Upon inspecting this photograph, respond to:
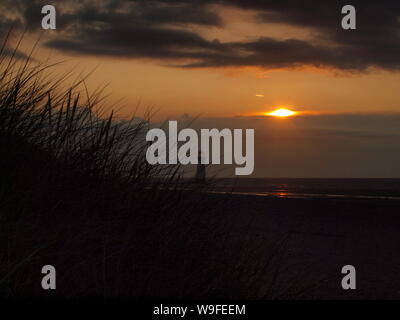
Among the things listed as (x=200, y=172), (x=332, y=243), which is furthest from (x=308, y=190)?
(x=200, y=172)

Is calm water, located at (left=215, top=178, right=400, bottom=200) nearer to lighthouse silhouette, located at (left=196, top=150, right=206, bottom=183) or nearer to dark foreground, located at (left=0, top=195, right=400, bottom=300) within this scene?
lighthouse silhouette, located at (left=196, top=150, right=206, bottom=183)

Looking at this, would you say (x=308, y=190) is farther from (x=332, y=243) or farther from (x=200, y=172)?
(x=200, y=172)

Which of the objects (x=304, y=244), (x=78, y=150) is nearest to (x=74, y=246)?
(x=78, y=150)

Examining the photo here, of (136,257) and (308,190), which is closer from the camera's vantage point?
(136,257)

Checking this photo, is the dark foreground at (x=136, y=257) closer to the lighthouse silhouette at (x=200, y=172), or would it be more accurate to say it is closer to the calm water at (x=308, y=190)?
the lighthouse silhouette at (x=200, y=172)

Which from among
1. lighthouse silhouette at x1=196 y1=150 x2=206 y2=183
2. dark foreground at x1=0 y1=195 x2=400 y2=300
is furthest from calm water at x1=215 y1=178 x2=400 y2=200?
dark foreground at x1=0 y1=195 x2=400 y2=300

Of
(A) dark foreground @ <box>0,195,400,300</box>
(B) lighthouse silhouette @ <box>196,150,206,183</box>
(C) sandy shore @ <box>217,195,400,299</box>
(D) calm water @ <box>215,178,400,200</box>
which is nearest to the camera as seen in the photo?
(A) dark foreground @ <box>0,195,400,300</box>

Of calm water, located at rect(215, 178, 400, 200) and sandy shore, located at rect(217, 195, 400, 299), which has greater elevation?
calm water, located at rect(215, 178, 400, 200)

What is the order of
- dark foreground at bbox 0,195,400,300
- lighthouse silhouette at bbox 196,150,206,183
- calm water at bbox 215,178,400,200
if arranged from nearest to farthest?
dark foreground at bbox 0,195,400,300 → lighthouse silhouette at bbox 196,150,206,183 → calm water at bbox 215,178,400,200

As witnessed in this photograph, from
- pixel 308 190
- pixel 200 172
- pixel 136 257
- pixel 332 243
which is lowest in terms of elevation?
pixel 136 257

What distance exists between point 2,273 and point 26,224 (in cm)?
39

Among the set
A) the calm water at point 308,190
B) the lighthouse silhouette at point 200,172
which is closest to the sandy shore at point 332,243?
the lighthouse silhouette at point 200,172
